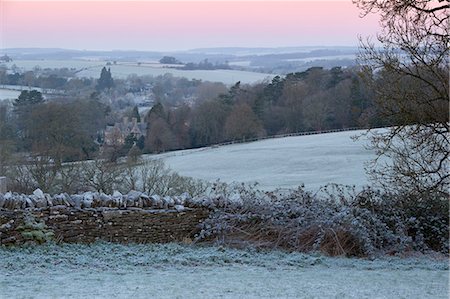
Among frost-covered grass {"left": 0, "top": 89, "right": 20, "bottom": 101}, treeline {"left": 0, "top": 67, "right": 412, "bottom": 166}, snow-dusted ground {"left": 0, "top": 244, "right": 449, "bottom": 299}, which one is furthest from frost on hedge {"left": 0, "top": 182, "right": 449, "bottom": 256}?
treeline {"left": 0, "top": 67, "right": 412, "bottom": 166}

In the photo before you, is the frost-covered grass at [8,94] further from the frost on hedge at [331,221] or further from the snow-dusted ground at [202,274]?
the snow-dusted ground at [202,274]

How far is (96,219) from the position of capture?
9.20 meters

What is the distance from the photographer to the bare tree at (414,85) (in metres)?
10.2

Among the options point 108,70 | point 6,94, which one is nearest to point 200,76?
point 108,70

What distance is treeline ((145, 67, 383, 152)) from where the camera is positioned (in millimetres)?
44188

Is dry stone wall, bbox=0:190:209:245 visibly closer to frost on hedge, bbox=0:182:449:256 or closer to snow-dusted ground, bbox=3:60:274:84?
frost on hedge, bbox=0:182:449:256

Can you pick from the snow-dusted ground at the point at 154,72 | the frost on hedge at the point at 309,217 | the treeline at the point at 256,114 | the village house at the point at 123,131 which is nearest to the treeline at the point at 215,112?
the treeline at the point at 256,114

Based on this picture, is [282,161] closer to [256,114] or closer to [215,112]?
[215,112]

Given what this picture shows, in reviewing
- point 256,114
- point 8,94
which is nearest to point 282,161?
point 256,114

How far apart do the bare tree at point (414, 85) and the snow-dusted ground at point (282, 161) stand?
11303 millimetres

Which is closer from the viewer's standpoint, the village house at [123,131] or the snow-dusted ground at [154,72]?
the village house at [123,131]

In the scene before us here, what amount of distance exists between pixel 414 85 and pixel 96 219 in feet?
19.4

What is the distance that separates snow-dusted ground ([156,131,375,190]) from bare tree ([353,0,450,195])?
11303mm

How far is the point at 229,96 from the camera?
50.1 m
